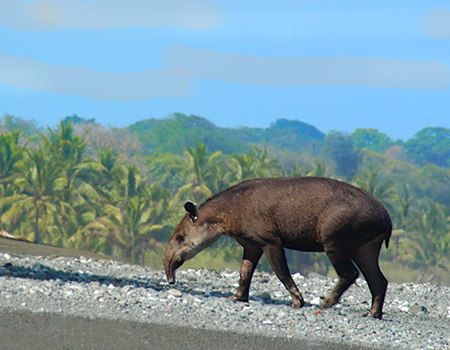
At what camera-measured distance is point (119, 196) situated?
55.2 metres

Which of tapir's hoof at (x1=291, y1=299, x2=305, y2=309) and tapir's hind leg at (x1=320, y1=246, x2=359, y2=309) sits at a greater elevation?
tapir's hind leg at (x1=320, y1=246, x2=359, y2=309)

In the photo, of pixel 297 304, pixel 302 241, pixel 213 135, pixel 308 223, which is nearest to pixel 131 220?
pixel 297 304

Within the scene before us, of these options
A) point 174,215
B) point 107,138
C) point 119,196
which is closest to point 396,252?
point 174,215

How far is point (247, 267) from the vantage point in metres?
9.95

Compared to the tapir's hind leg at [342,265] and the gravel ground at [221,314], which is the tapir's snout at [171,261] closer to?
the gravel ground at [221,314]

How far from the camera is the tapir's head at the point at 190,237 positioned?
990 cm

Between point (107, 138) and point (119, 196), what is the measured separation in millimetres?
38763

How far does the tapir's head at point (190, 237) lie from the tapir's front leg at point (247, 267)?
640 mm

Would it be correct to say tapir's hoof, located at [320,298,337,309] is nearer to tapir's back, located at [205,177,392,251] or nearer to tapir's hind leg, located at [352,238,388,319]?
tapir's hind leg, located at [352,238,388,319]

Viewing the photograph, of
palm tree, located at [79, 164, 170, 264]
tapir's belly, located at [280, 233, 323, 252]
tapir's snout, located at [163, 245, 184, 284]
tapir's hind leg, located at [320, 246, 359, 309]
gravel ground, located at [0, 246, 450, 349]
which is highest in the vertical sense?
tapir's belly, located at [280, 233, 323, 252]

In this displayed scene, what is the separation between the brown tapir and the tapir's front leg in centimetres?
2

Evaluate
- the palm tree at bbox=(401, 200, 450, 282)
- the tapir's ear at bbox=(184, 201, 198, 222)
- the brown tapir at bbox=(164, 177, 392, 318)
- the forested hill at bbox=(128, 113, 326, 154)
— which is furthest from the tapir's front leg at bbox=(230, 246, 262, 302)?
the forested hill at bbox=(128, 113, 326, 154)

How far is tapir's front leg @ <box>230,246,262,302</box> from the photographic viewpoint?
9883mm

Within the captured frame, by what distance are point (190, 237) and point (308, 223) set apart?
2228 mm
